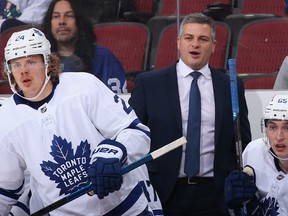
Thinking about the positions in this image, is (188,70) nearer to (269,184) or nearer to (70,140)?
(269,184)

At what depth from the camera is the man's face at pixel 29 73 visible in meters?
3.18

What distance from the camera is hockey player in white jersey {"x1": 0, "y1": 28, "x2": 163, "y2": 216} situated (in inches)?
124

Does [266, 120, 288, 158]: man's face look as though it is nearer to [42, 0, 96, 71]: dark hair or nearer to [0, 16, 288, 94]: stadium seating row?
[0, 16, 288, 94]: stadium seating row

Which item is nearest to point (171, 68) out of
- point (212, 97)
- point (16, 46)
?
point (212, 97)

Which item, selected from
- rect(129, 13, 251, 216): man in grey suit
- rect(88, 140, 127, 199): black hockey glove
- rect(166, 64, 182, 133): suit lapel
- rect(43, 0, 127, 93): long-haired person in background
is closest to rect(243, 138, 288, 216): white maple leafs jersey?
rect(129, 13, 251, 216): man in grey suit

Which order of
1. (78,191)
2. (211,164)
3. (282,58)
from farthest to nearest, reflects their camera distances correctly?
(282,58) → (211,164) → (78,191)

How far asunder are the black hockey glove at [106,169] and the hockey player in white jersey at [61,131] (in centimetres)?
10

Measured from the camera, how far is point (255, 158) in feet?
11.4

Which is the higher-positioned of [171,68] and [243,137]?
[171,68]

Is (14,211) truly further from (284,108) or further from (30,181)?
(284,108)

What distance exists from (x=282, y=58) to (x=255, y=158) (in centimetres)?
109

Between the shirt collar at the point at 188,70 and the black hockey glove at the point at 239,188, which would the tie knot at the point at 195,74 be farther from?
the black hockey glove at the point at 239,188

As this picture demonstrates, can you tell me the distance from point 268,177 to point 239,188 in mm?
175

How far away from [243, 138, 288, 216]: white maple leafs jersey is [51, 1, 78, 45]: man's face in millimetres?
1411
